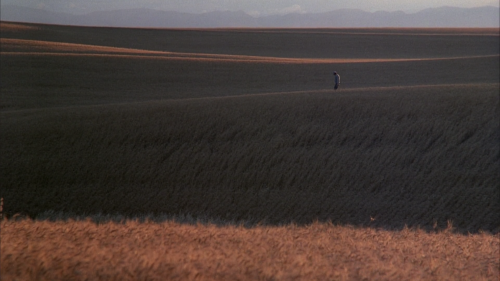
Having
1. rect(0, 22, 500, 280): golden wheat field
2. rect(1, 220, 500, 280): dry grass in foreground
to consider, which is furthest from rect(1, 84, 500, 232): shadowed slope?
rect(1, 220, 500, 280): dry grass in foreground

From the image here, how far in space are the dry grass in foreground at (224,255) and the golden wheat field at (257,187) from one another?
2 centimetres

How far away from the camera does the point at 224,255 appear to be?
201 inches

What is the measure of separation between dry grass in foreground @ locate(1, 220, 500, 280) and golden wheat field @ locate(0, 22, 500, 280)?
0.02 metres

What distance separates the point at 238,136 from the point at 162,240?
1205cm

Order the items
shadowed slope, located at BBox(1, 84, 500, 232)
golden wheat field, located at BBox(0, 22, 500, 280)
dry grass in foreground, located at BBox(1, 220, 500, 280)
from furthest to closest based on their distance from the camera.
→ shadowed slope, located at BBox(1, 84, 500, 232), golden wheat field, located at BBox(0, 22, 500, 280), dry grass in foreground, located at BBox(1, 220, 500, 280)

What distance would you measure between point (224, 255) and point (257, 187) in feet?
32.1

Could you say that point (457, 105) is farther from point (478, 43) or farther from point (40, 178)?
point (478, 43)

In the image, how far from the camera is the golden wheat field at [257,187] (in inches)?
199

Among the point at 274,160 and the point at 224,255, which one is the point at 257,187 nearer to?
the point at 274,160

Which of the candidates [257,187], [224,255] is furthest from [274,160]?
[224,255]

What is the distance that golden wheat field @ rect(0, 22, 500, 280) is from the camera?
16.6 feet

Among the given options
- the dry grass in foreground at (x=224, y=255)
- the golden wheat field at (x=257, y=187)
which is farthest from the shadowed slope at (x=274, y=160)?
the dry grass in foreground at (x=224, y=255)

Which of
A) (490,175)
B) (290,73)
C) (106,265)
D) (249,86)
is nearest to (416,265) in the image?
(106,265)

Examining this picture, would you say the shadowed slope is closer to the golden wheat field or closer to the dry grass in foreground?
the golden wheat field
